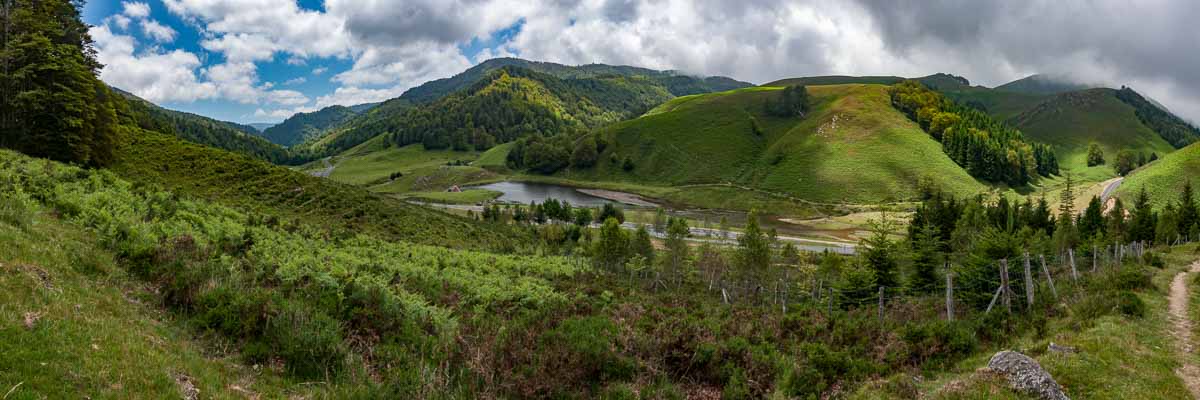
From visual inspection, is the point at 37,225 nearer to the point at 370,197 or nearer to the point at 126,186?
the point at 126,186

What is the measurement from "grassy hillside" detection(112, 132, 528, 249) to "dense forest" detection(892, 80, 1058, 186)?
14893 centimetres

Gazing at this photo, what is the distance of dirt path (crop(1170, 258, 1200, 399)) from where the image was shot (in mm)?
11312

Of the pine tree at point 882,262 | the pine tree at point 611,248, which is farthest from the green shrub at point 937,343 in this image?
the pine tree at point 611,248

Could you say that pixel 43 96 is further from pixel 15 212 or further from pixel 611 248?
pixel 611 248

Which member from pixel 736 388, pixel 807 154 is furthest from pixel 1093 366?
pixel 807 154

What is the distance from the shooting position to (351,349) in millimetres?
11164

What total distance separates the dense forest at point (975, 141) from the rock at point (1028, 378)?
160 metres

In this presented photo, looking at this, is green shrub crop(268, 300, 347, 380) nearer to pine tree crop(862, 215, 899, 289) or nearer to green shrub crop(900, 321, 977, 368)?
green shrub crop(900, 321, 977, 368)

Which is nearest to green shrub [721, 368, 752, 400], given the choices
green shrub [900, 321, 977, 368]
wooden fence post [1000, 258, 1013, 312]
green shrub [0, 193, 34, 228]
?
green shrub [900, 321, 977, 368]

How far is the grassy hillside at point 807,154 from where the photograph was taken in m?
130

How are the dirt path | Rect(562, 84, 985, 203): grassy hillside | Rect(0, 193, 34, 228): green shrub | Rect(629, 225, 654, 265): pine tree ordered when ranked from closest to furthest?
the dirt path → Rect(0, 193, 34, 228): green shrub → Rect(629, 225, 654, 265): pine tree → Rect(562, 84, 985, 203): grassy hillside

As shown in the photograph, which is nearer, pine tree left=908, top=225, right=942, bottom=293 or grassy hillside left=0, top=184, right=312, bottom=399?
grassy hillside left=0, top=184, right=312, bottom=399

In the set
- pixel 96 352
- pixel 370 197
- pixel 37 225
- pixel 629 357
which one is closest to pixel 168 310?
pixel 96 352

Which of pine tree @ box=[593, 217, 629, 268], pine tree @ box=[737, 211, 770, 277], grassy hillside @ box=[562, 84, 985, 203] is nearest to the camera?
pine tree @ box=[737, 211, 770, 277]
